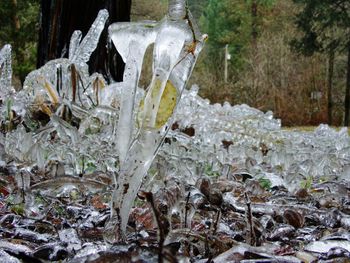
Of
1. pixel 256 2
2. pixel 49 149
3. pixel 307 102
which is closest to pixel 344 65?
pixel 307 102

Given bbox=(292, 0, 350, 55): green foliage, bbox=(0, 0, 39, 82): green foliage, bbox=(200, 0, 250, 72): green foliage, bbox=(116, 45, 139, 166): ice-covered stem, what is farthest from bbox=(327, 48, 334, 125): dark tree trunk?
bbox=(116, 45, 139, 166): ice-covered stem

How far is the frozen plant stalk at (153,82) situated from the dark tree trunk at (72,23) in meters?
2.45

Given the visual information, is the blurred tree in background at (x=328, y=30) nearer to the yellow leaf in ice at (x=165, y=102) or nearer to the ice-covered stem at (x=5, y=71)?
the ice-covered stem at (x=5, y=71)

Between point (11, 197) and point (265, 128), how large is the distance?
251cm

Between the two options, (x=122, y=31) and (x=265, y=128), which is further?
(x=265, y=128)

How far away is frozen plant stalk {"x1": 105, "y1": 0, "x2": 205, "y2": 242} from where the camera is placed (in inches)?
31.9

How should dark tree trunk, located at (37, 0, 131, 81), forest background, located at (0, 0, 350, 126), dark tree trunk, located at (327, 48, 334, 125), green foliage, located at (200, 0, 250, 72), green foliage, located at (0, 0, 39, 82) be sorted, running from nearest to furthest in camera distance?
dark tree trunk, located at (37, 0, 131, 81) → green foliage, located at (0, 0, 39, 82) → forest background, located at (0, 0, 350, 126) → dark tree trunk, located at (327, 48, 334, 125) → green foliage, located at (200, 0, 250, 72)

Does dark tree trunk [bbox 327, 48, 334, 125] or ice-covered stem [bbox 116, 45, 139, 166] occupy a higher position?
ice-covered stem [bbox 116, 45, 139, 166]

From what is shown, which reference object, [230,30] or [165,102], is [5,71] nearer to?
[165,102]

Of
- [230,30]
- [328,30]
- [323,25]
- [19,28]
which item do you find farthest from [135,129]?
[230,30]

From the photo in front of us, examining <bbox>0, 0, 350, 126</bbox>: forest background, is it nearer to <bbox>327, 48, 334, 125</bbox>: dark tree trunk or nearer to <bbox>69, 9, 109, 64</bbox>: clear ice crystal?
<bbox>327, 48, 334, 125</bbox>: dark tree trunk

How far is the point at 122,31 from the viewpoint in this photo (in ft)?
2.72

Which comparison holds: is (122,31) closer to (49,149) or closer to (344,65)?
(49,149)

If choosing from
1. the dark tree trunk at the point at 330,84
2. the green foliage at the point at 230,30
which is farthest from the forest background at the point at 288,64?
the green foliage at the point at 230,30
